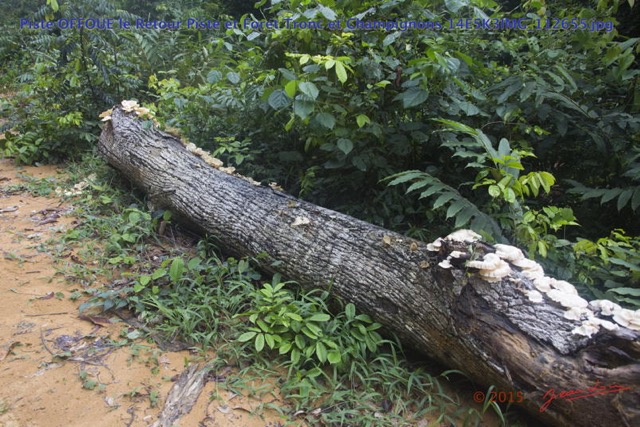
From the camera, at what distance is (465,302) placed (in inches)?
85.4

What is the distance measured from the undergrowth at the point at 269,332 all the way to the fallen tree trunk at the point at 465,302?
167mm

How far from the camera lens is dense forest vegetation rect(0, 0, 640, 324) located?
2635 mm

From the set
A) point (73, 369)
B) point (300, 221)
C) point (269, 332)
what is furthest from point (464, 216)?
point (73, 369)

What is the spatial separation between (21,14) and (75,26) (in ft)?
22.9

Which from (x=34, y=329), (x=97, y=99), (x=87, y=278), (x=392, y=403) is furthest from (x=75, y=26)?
(x=392, y=403)

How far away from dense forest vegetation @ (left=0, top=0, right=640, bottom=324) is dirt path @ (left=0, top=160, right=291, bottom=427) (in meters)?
1.70

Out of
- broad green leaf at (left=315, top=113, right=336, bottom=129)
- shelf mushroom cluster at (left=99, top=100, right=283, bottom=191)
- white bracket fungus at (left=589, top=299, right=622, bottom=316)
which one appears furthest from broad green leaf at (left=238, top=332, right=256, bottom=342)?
white bracket fungus at (left=589, top=299, right=622, bottom=316)

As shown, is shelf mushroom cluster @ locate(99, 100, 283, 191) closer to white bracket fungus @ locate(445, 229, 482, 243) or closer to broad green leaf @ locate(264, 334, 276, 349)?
broad green leaf @ locate(264, 334, 276, 349)

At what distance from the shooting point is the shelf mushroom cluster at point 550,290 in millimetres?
1818

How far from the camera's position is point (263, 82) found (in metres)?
3.67

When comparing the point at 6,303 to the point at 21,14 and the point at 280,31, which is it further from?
the point at 21,14

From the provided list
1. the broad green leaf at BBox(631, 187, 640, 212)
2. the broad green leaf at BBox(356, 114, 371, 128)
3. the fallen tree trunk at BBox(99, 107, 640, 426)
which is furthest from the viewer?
the broad green leaf at BBox(356, 114, 371, 128)

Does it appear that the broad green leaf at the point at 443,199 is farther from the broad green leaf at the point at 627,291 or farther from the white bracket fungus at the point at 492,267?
the broad green leaf at the point at 627,291

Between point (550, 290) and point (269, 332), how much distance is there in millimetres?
1556
